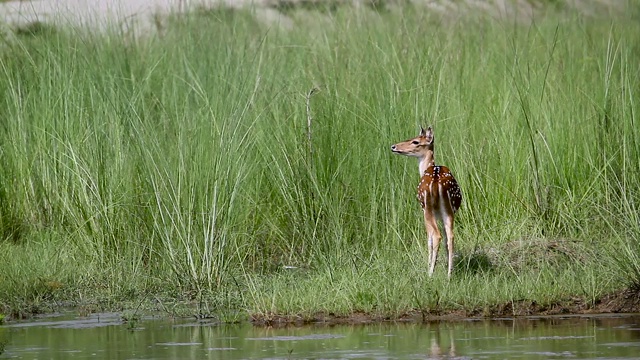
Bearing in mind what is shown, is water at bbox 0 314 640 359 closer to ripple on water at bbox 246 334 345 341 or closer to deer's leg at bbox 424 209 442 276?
ripple on water at bbox 246 334 345 341

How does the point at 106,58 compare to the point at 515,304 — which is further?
the point at 106,58

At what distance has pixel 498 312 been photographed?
28.8ft

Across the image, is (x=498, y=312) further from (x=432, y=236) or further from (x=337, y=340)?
(x=337, y=340)

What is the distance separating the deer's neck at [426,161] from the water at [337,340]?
1.76m

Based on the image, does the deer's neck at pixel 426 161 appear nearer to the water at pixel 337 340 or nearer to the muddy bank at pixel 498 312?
the muddy bank at pixel 498 312

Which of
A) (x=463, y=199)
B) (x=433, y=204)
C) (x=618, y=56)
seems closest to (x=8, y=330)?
(x=433, y=204)

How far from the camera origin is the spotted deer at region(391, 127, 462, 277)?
379 inches

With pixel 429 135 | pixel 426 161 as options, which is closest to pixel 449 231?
pixel 426 161

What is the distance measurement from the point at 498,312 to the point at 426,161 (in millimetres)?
1685

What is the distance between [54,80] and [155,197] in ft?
7.77

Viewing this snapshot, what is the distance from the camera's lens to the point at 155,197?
10305 mm

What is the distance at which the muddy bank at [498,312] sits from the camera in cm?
876

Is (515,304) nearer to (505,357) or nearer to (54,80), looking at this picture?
(505,357)

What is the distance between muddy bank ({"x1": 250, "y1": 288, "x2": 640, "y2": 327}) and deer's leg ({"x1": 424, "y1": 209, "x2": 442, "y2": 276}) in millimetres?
734
